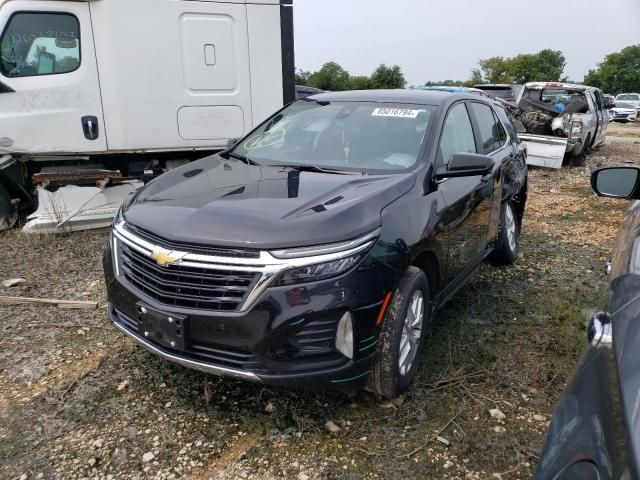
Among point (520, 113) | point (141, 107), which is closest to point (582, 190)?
point (520, 113)

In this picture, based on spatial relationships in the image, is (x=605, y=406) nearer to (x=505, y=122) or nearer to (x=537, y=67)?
(x=505, y=122)

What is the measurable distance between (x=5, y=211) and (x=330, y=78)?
48.0m

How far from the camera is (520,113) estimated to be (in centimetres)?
1266

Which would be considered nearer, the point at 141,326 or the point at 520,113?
the point at 141,326

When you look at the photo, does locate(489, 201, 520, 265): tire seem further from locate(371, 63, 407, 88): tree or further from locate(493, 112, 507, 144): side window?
locate(371, 63, 407, 88): tree

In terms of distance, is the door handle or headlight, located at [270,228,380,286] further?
the door handle

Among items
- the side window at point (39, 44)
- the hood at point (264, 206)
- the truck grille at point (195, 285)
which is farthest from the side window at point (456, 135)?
the side window at point (39, 44)

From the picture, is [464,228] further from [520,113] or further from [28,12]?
[520,113]

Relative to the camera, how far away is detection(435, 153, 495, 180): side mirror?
3154 mm

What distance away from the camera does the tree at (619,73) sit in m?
66.1

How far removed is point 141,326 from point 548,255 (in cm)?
454

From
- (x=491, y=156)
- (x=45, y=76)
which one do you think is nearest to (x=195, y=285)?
(x=491, y=156)

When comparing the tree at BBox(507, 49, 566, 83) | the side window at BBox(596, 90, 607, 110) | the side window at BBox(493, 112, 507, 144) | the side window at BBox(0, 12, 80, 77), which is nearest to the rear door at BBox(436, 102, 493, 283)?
the side window at BBox(493, 112, 507, 144)

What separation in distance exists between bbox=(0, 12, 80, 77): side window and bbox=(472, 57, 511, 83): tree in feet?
240
